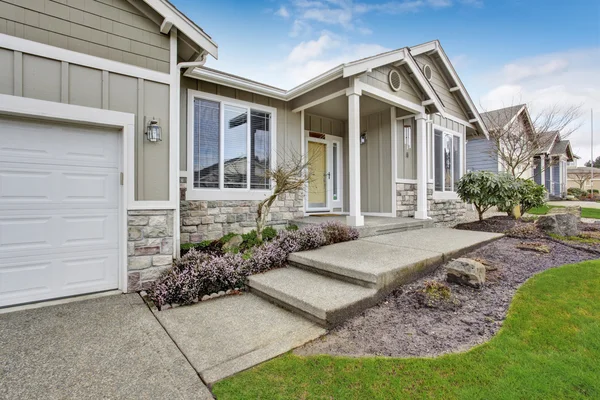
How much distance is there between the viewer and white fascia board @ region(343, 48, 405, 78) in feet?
17.7

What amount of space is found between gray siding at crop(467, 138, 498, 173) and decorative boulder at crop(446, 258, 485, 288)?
10703 mm

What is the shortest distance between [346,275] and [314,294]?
0.59 m

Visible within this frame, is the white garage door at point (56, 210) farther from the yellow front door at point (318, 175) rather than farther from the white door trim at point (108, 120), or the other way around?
the yellow front door at point (318, 175)

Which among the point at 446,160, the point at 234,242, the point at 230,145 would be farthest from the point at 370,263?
the point at 446,160

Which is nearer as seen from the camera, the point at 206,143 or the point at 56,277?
the point at 56,277

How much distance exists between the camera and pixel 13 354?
233 centimetres

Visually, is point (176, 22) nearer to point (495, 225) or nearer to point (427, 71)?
point (427, 71)

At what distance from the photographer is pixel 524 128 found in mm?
12117

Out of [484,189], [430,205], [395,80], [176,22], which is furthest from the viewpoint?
[430,205]

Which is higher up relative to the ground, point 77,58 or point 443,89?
point 443,89

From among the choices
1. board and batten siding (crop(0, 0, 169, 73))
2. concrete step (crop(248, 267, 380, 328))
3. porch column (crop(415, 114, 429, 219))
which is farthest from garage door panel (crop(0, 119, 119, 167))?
porch column (crop(415, 114, 429, 219))

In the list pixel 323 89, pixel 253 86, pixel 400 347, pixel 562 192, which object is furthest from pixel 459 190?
pixel 562 192

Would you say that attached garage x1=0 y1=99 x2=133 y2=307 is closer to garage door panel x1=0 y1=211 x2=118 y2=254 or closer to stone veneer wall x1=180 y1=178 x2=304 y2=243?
garage door panel x1=0 y1=211 x2=118 y2=254

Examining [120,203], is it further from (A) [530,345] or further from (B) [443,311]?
(A) [530,345]
